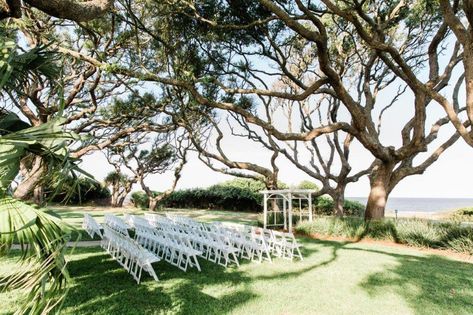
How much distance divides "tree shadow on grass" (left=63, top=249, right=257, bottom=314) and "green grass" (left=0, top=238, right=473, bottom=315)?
0.01m

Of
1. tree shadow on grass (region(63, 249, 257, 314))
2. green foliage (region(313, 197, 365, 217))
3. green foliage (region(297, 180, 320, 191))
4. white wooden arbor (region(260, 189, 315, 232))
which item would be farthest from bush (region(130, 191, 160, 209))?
tree shadow on grass (region(63, 249, 257, 314))

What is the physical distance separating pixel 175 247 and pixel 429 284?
4.98 meters

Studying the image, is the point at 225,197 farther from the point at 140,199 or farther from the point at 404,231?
the point at 404,231

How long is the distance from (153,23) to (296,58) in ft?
23.5

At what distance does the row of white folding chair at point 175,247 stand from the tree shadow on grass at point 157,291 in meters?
0.26

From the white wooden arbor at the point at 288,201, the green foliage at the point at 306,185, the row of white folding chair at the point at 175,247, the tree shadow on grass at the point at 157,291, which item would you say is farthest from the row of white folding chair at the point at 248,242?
the green foliage at the point at 306,185

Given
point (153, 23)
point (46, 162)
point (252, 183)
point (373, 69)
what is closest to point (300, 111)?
point (373, 69)

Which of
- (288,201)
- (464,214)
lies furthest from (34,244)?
(464,214)

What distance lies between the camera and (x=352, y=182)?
50.0 ft

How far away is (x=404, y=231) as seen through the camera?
32.8ft

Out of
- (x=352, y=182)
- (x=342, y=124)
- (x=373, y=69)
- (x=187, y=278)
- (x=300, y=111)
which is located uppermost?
(x=373, y=69)

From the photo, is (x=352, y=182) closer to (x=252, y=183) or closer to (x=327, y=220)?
(x=327, y=220)

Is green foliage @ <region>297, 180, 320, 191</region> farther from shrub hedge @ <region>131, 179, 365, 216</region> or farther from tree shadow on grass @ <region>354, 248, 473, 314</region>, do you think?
tree shadow on grass @ <region>354, 248, 473, 314</region>

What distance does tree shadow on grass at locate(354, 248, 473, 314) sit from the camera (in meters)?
4.72
